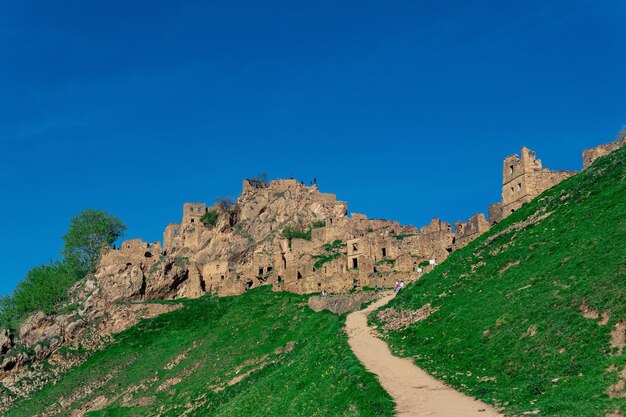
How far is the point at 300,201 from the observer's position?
94125 mm

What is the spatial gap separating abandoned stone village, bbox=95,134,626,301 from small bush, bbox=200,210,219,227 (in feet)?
2.15

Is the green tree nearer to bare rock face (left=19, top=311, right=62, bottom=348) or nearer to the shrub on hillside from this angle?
the shrub on hillside

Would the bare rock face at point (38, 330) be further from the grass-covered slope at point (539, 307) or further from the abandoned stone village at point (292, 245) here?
the grass-covered slope at point (539, 307)

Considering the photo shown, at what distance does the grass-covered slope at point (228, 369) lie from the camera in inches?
1321

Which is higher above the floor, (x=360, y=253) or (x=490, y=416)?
(x=360, y=253)

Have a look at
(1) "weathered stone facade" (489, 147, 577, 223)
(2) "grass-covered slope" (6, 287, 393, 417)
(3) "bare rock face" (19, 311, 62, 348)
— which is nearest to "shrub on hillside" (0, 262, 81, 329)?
(3) "bare rock face" (19, 311, 62, 348)

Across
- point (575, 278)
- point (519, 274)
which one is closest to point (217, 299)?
point (519, 274)

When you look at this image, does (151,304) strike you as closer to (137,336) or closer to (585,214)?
(137,336)

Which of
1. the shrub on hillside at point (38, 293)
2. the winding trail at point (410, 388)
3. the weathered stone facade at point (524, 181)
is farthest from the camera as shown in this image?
the shrub on hillside at point (38, 293)

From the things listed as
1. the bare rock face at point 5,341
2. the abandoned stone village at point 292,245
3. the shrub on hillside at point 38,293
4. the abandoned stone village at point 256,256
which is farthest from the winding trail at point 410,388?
the shrub on hillside at point 38,293

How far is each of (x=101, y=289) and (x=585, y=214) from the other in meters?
61.6

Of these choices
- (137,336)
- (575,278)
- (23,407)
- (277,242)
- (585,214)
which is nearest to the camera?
(575,278)

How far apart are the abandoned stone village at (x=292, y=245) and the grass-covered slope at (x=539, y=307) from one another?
41.9ft

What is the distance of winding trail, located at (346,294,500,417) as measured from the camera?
82.2ft
